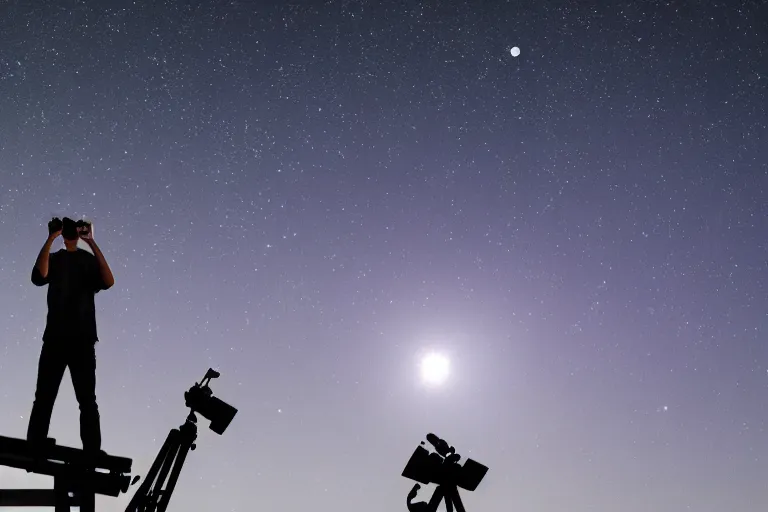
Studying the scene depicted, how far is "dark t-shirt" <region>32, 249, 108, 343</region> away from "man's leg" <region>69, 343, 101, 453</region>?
0.14 metres

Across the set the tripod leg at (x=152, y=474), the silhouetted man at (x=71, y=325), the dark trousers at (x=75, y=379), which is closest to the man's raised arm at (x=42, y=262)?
the silhouetted man at (x=71, y=325)

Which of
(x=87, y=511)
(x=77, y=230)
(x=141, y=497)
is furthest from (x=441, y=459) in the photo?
(x=77, y=230)

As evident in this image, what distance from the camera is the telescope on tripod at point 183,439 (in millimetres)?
5762

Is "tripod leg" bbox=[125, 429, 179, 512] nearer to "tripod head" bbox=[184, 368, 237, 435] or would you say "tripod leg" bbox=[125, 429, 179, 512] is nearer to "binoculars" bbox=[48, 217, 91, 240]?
"tripod head" bbox=[184, 368, 237, 435]

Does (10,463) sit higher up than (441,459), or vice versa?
(441,459)

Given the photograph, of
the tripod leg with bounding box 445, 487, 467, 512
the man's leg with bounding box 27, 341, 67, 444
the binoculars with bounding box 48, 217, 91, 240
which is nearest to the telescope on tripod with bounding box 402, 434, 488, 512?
the tripod leg with bounding box 445, 487, 467, 512

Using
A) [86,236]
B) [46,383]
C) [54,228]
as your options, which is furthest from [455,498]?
[54,228]

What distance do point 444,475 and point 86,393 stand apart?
3.83 m

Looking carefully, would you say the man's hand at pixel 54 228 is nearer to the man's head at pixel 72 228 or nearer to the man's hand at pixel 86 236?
the man's head at pixel 72 228

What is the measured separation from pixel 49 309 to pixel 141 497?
2.00 m

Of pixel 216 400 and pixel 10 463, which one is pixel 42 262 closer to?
pixel 10 463

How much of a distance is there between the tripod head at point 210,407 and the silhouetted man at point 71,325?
1001 mm

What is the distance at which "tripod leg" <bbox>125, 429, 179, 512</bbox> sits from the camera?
5.62 metres

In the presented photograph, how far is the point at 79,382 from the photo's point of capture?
16.7ft
